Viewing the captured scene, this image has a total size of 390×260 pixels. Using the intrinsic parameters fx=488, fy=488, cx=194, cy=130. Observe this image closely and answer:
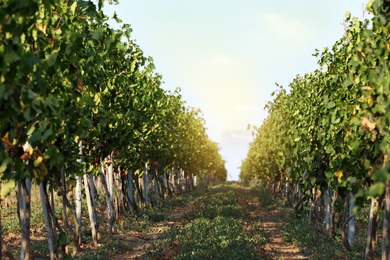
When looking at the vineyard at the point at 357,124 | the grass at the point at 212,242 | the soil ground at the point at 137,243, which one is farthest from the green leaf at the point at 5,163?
the soil ground at the point at 137,243

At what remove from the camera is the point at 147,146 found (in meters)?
23.9

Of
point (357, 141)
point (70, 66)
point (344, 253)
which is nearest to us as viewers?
point (70, 66)

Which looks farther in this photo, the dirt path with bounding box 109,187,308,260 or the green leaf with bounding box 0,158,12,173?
the dirt path with bounding box 109,187,308,260

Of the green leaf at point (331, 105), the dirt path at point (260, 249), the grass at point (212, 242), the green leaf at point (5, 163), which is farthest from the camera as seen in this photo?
the dirt path at point (260, 249)

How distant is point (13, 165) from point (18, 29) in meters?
2.41

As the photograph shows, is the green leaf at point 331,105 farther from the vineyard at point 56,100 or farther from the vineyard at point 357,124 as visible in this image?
the vineyard at point 56,100

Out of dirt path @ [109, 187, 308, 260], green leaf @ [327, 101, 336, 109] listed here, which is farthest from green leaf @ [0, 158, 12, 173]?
green leaf @ [327, 101, 336, 109]

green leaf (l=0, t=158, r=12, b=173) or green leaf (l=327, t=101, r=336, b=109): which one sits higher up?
green leaf (l=327, t=101, r=336, b=109)

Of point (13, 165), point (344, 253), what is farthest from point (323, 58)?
point (13, 165)

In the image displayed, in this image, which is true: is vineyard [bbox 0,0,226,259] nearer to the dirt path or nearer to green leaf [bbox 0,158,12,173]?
green leaf [bbox 0,158,12,173]

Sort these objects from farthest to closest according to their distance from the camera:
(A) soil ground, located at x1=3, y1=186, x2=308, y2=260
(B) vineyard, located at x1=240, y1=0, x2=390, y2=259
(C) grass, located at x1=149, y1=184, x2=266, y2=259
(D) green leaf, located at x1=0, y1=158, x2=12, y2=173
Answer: (A) soil ground, located at x1=3, y1=186, x2=308, y2=260
(C) grass, located at x1=149, y1=184, x2=266, y2=259
(B) vineyard, located at x1=240, y1=0, x2=390, y2=259
(D) green leaf, located at x1=0, y1=158, x2=12, y2=173

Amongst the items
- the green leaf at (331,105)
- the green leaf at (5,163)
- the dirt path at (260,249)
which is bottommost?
the dirt path at (260,249)

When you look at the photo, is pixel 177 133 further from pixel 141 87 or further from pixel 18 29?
pixel 18 29

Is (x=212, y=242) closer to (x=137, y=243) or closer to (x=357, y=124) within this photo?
(x=137, y=243)
